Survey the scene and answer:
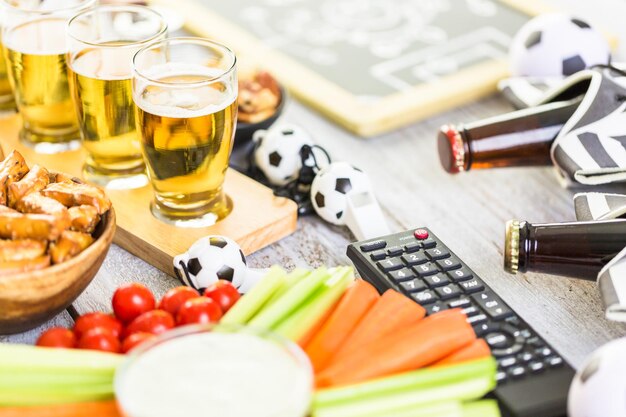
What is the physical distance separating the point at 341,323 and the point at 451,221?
A: 394 millimetres

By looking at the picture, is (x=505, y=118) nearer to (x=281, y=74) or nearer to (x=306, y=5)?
(x=281, y=74)

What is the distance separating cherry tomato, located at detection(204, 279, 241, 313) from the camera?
907 millimetres

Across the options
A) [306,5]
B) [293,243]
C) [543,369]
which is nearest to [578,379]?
[543,369]

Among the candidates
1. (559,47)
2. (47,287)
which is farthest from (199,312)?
(559,47)

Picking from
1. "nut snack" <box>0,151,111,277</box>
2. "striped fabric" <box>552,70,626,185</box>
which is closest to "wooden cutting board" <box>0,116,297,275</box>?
"nut snack" <box>0,151,111,277</box>

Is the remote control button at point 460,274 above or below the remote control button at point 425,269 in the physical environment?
above

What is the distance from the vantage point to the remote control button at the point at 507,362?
0.84 metres

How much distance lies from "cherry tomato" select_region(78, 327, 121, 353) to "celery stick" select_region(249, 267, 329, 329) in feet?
0.42

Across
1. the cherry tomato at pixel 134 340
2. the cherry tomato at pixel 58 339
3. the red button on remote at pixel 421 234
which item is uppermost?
the red button on remote at pixel 421 234

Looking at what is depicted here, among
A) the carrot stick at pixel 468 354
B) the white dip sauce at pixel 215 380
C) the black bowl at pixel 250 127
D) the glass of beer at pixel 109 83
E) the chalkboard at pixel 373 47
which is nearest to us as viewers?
the white dip sauce at pixel 215 380

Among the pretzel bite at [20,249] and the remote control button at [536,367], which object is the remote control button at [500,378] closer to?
the remote control button at [536,367]

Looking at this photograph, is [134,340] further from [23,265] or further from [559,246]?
[559,246]

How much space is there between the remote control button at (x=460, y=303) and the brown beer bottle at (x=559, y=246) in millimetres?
77

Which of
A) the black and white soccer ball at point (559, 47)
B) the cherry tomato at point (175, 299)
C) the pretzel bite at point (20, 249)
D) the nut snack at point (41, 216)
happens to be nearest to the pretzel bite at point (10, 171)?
the nut snack at point (41, 216)
